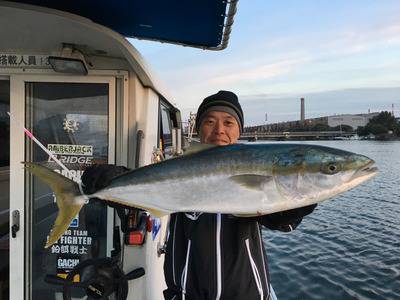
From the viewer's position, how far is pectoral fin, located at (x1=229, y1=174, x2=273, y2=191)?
6.23 feet

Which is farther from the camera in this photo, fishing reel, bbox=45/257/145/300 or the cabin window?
the cabin window

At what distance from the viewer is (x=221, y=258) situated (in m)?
2.45

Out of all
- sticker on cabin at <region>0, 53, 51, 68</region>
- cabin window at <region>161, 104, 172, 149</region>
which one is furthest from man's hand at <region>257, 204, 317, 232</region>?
cabin window at <region>161, 104, 172, 149</region>

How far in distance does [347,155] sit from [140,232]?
8.26 feet

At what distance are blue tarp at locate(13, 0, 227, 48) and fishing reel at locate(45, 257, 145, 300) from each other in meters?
2.13

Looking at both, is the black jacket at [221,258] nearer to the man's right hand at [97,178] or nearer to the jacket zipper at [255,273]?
the jacket zipper at [255,273]

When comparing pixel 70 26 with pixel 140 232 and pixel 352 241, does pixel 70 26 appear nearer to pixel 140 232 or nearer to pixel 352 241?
pixel 140 232

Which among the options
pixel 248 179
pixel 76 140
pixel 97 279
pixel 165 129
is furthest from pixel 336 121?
pixel 248 179

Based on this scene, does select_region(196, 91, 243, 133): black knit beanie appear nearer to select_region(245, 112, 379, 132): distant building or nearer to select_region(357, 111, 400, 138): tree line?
select_region(245, 112, 379, 132): distant building

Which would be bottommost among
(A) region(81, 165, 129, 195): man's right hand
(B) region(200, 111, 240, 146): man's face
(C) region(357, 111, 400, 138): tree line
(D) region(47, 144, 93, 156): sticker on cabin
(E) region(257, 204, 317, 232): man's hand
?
(E) region(257, 204, 317, 232): man's hand

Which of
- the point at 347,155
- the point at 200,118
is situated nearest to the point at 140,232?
the point at 200,118

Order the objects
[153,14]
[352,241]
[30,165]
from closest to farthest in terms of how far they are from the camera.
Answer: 1. [30,165]
2. [153,14]
3. [352,241]

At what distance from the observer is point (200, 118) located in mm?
2943

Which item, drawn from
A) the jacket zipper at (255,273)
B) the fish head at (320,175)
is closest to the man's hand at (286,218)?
the jacket zipper at (255,273)
